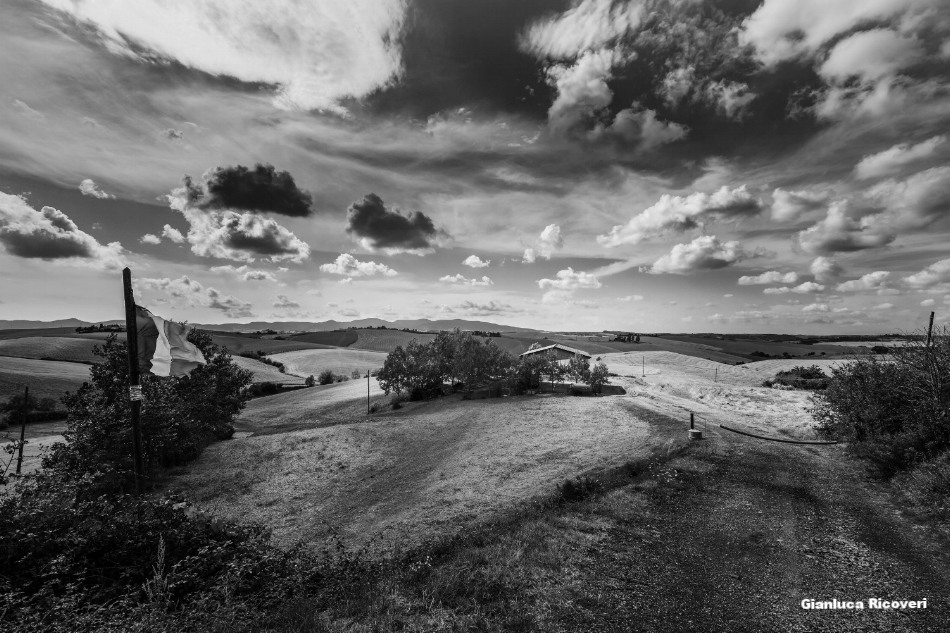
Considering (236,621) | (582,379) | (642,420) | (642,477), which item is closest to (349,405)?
(582,379)

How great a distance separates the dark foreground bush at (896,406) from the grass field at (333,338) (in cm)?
12514

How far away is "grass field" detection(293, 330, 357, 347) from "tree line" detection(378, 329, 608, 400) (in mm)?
84241

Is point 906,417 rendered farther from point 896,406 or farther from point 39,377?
point 39,377

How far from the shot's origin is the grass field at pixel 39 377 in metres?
51.6

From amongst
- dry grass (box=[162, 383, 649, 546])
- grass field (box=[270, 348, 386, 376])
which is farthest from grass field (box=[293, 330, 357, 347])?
dry grass (box=[162, 383, 649, 546])

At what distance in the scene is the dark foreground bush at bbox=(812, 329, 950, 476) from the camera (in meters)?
14.4

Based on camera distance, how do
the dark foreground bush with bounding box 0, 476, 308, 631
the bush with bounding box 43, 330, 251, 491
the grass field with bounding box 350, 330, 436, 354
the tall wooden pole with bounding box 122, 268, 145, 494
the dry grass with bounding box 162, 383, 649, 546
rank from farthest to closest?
the grass field with bounding box 350, 330, 436, 354 → the bush with bounding box 43, 330, 251, 491 → the dry grass with bounding box 162, 383, 649, 546 → the tall wooden pole with bounding box 122, 268, 145, 494 → the dark foreground bush with bounding box 0, 476, 308, 631

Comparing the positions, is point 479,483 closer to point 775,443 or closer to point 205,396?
→ point 775,443

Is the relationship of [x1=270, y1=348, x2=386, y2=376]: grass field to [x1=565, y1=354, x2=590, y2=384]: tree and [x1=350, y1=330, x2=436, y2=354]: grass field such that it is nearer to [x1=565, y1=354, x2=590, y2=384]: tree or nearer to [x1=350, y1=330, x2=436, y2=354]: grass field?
[x1=350, y1=330, x2=436, y2=354]: grass field

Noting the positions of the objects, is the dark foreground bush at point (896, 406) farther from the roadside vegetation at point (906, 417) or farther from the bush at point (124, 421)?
the bush at point (124, 421)

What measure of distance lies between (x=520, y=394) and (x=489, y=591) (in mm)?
40156

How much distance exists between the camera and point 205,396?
28.0 meters

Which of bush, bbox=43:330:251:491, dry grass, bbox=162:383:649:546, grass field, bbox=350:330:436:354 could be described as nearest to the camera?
dry grass, bbox=162:383:649:546

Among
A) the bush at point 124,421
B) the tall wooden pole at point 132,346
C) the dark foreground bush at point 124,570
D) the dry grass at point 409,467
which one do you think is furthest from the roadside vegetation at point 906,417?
the bush at point 124,421
